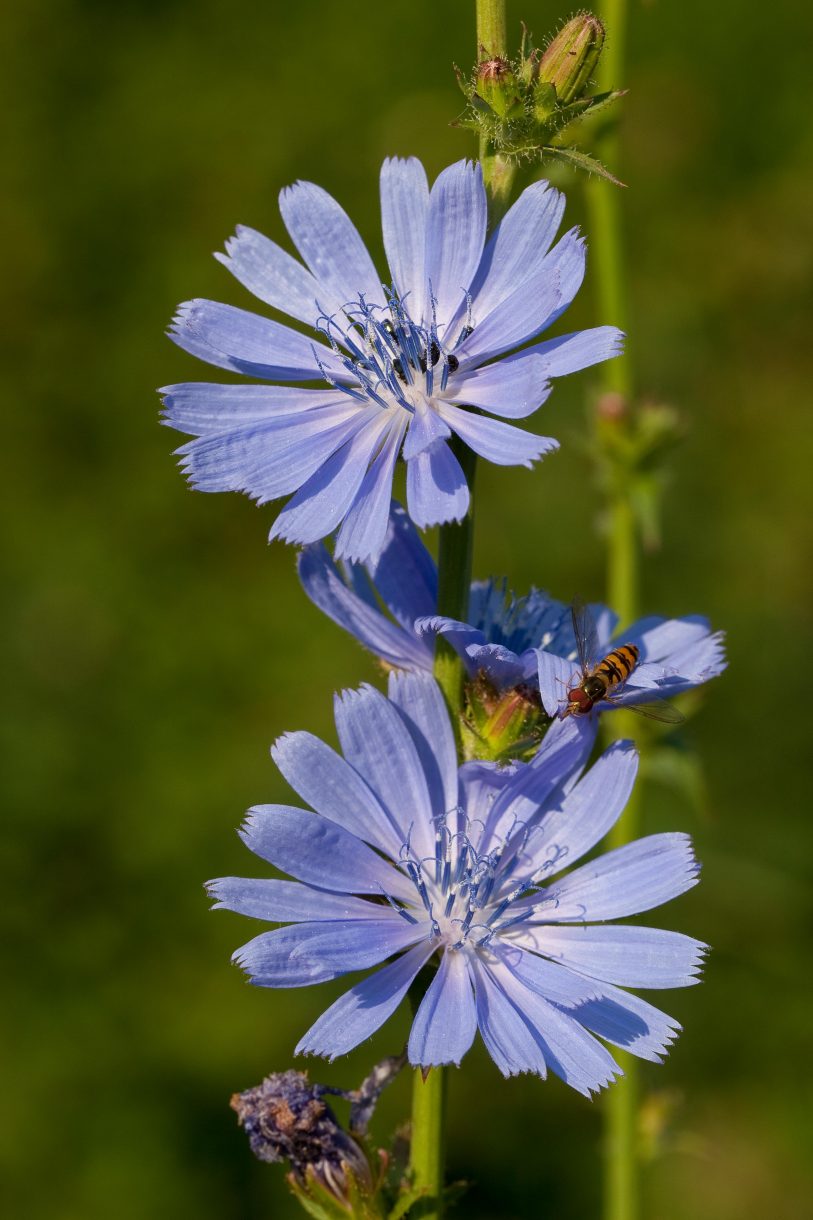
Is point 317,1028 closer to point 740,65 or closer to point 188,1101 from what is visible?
point 188,1101

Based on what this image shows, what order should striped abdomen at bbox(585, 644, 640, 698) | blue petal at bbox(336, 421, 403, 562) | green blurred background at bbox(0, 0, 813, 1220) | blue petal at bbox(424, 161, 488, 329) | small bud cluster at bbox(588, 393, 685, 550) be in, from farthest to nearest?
green blurred background at bbox(0, 0, 813, 1220)
small bud cluster at bbox(588, 393, 685, 550)
striped abdomen at bbox(585, 644, 640, 698)
blue petal at bbox(424, 161, 488, 329)
blue petal at bbox(336, 421, 403, 562)

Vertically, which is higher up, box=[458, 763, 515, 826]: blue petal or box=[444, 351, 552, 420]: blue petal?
box=[444, 351, 552, 420]: blue petal

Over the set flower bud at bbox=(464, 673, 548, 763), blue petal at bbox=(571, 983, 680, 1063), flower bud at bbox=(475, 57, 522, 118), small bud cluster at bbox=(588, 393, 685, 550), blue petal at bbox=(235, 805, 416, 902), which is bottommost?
blue petal at bbox=(571, 983, 680, 1063)

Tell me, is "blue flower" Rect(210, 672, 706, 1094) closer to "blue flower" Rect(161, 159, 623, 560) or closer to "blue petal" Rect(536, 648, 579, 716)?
"blue petal" Rect(536, 648, 579, 716)

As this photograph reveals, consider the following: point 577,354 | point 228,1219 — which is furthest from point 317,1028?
point 228,1219

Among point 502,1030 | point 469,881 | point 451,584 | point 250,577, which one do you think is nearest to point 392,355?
point 451,584

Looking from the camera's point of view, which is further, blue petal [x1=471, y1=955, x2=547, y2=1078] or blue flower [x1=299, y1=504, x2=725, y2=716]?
blue flower [x1=299, y1=504, x2=725, y2=716]

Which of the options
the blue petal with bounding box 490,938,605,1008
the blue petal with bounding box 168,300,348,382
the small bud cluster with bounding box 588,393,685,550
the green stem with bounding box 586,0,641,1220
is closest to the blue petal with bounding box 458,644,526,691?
the blue petal with bounding box 490,938,605,1008

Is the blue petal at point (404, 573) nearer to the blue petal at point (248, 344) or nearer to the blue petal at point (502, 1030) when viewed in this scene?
the blue petal at point (248, 344)
